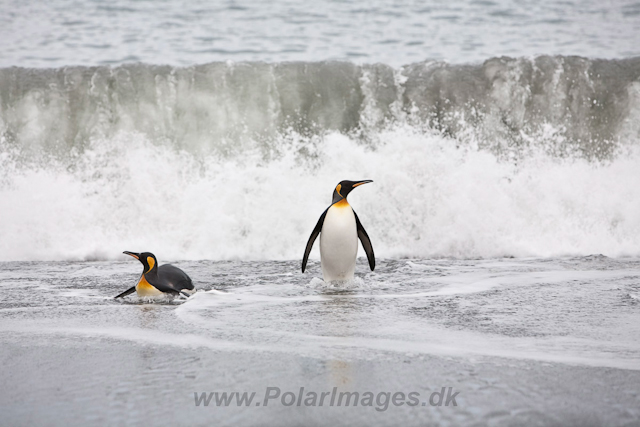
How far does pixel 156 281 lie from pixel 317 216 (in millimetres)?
3971

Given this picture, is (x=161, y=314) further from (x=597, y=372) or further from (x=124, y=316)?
(x=597, y=372)

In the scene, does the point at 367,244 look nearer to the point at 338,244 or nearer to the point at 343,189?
the point at 338,244

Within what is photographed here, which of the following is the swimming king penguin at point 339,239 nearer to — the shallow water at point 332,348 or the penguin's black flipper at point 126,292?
the shallow water at point 332,348

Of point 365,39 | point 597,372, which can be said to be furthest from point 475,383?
point 365,39

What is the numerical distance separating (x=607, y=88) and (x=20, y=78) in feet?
28.4

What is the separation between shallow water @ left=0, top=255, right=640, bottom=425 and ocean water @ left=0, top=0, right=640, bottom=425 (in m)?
0.02

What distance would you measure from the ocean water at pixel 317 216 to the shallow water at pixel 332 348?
0.05 ft

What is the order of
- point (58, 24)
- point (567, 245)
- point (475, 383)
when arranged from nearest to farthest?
point (475, 383)
point (567, 245)
point (58, 24)

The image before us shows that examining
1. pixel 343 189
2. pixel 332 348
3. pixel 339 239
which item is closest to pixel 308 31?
pixel 343 189

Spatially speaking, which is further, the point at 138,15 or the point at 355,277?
the point at 138,15

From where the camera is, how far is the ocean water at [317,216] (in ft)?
8.25

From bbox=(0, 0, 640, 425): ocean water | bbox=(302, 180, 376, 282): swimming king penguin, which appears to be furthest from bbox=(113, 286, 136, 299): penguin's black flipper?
bbox=(302, 180, 376, 282): swimming king penguin

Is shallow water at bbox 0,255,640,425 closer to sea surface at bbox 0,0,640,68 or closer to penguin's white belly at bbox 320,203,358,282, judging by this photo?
penguin's white belly at bbox 320,203,358,282

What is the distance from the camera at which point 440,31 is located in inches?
600
